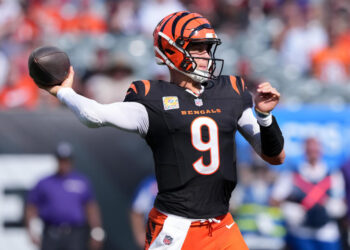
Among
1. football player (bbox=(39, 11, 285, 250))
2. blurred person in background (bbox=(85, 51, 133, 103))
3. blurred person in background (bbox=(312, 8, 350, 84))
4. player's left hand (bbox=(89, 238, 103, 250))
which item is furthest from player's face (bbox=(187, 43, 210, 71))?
blurred person in background (bbox=(312, 8, 350, 84))

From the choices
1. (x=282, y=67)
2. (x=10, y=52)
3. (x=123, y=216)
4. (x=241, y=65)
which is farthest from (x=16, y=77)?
(x=282, y=67)

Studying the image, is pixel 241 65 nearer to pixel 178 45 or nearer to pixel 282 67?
pixel 282 67

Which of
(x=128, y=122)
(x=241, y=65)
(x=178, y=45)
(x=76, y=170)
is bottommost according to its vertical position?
(x=76, y=170)

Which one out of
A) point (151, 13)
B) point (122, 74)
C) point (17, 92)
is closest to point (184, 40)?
point (122, 74)

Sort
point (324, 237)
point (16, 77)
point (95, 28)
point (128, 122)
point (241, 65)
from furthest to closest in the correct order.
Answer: point (95, 28) → point (241, 65) → point (16, 77) → point (324, 237) → point (128, 122)

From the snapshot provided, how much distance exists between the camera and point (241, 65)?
9.15 meters

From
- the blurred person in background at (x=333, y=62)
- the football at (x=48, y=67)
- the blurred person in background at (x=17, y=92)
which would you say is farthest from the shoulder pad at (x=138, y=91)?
the blurred person in background at (x=333, y=62)

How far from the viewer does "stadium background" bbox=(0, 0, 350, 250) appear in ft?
24.6

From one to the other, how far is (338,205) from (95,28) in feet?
14.8

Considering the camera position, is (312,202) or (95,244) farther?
(95,244)

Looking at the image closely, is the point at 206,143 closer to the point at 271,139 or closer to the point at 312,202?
the point at 271,139

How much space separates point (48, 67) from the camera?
3.45m

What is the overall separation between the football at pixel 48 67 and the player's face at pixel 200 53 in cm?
68

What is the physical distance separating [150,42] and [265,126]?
6.42 m
